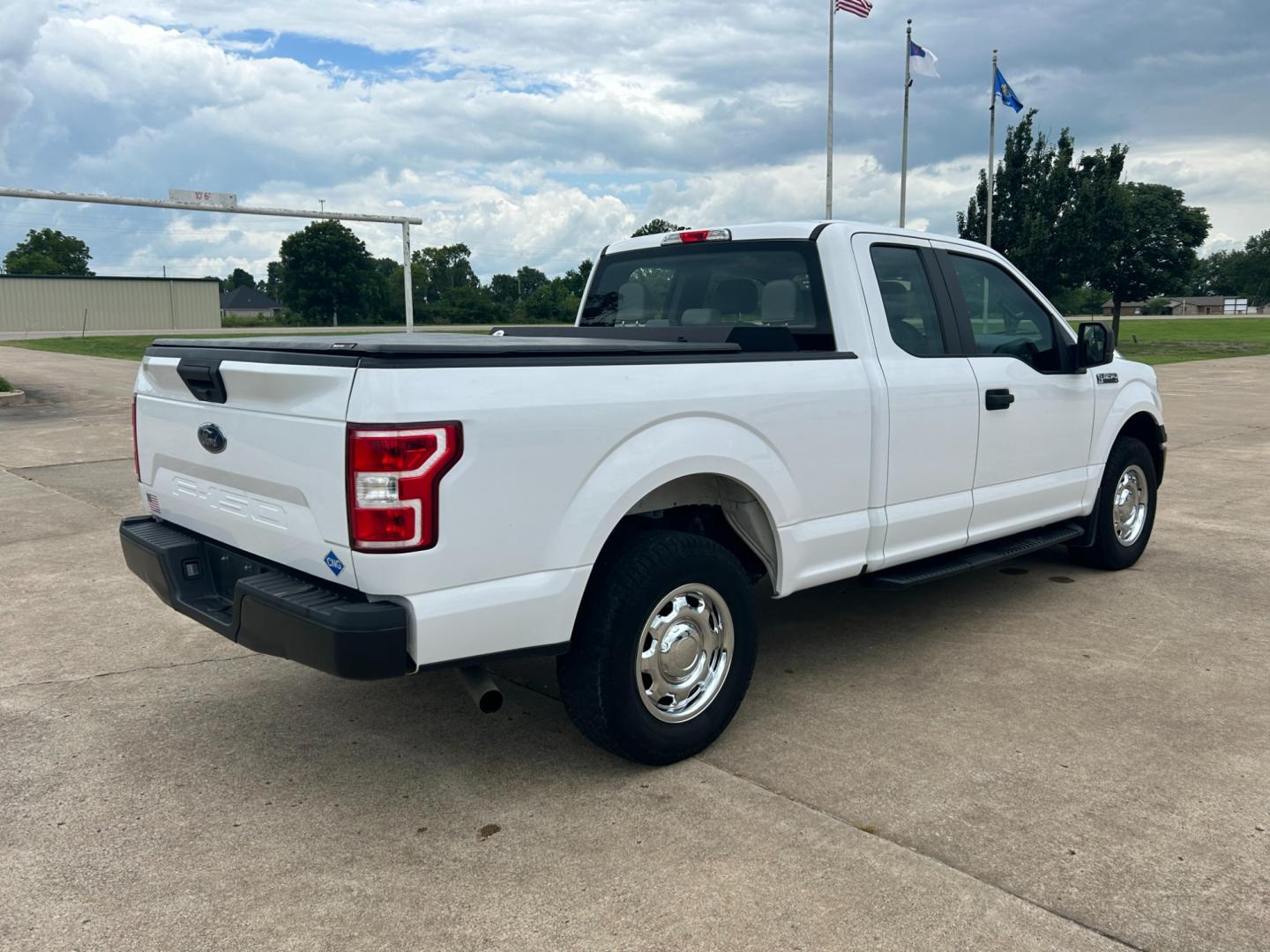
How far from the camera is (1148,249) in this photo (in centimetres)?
4025

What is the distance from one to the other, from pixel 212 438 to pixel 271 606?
28.1 inches

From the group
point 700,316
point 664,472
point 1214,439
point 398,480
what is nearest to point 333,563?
point 398,480

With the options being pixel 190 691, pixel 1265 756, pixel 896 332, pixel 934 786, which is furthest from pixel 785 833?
pixel 190 691

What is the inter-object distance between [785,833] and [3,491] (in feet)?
26.0

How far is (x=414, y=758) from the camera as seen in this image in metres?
3.68

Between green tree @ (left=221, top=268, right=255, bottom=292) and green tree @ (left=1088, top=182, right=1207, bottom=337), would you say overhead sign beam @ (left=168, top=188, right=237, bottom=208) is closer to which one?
green tree @ (left=1088, top=182, right=1207, bottom=337)

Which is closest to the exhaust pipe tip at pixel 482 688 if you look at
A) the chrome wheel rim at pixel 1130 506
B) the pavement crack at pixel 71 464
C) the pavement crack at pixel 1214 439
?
the chrome wheel rim at pixel 1130 506

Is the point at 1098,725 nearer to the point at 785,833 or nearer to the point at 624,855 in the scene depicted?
the point at 785,833

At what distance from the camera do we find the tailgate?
114 inches

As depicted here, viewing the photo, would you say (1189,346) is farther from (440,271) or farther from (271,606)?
(440,271)

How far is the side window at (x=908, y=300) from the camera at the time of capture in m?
4.36

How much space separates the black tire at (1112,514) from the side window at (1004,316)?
0.96 meters

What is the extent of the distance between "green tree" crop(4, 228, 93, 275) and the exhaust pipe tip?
368ft

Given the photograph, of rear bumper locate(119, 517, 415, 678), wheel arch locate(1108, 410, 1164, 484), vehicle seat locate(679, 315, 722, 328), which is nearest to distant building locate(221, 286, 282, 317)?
wheel arch locate(1108, 410, 1164, 484)
